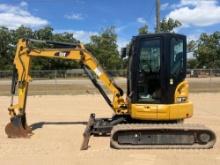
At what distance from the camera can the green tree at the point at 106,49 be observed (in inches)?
2827

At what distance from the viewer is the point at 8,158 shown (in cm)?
1029

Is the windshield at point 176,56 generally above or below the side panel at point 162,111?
above

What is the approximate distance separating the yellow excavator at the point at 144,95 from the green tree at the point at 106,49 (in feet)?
184

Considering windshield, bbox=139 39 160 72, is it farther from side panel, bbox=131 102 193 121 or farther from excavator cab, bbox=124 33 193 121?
side panel, bbox=131 102 193 121

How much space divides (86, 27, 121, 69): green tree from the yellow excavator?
184 ft

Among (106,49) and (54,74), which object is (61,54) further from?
(106,49)

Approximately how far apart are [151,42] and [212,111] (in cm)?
824

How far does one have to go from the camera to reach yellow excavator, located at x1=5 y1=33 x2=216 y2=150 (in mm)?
11391

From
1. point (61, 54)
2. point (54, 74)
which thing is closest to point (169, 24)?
point (54, 74)

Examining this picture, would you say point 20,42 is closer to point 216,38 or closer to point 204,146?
point 204,146

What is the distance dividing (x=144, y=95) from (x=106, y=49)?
61678 mm

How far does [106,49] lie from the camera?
7369 cm

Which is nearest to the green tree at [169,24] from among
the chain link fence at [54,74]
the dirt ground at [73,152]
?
the chain link fence at [54,74]

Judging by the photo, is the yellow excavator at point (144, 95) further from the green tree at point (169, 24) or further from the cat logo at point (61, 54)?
the green tree at point (169, 24)
